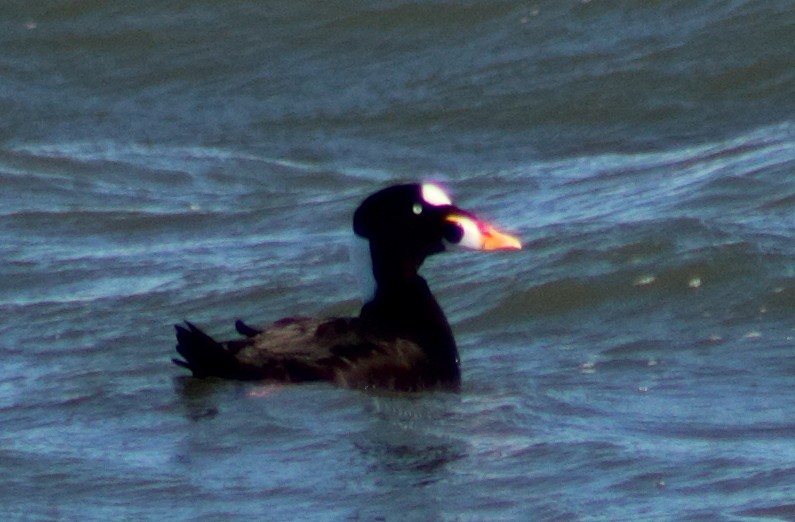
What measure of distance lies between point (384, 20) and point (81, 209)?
4586 mm

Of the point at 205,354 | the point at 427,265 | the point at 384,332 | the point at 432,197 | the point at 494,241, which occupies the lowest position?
the point at 427,265

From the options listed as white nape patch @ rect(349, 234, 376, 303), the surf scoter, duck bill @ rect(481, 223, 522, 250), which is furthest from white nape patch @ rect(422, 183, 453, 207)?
white nape patch @ rect(349, 234, 376, 303)

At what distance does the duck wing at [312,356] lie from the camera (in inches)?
332

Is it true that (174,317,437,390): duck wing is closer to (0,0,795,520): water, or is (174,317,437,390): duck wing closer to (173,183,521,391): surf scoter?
(173,183,521,391): surf scoter

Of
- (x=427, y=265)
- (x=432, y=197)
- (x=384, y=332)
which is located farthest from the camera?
(x=427, y=265)

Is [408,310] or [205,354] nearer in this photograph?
[205,354]

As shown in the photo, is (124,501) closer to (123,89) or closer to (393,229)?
(393,229)

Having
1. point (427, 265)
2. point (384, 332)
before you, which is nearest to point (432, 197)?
point (384, 332)

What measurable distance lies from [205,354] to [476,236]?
4.64ft

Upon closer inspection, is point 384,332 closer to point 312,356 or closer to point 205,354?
point 312,356

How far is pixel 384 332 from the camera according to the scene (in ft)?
29.0

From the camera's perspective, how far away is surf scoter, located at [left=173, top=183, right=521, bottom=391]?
845 cm

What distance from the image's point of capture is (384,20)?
1719cm

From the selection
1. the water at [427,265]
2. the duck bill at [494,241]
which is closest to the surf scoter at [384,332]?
the duck bill at [494,241]
